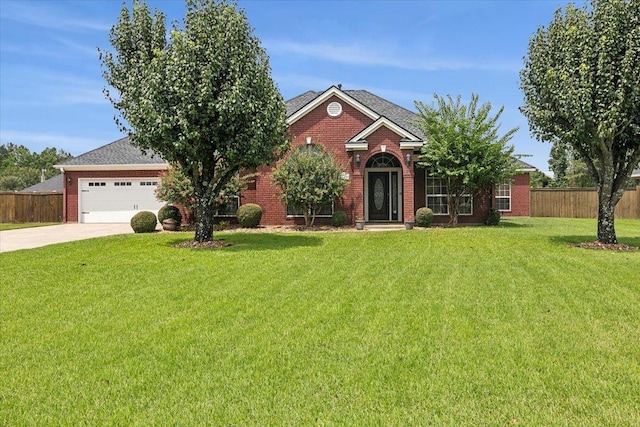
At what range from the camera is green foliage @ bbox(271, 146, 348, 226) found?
1670cm

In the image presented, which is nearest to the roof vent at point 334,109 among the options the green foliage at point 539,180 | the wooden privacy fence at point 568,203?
the wooden privacy fence at point 568,203

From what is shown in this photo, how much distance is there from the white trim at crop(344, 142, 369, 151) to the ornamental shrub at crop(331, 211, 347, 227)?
2.65 meters

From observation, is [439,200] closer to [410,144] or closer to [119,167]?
[410,144]

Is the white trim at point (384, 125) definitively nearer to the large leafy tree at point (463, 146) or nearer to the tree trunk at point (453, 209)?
the large leafy tree at point (463, 146)

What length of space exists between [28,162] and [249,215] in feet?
249

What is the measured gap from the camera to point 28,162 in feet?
253

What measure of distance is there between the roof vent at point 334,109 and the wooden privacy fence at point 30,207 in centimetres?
1705

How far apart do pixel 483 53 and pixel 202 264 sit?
12523 mm

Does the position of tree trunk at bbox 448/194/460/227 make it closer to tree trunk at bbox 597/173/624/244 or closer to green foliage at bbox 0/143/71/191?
tree trunk at bbox 597/173/624/244

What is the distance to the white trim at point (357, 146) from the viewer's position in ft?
59.2

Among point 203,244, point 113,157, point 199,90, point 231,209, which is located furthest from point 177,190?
point 113,157

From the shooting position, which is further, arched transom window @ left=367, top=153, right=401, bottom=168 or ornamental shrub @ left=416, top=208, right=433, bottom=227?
arched transom window @ left=367, top=153, right=401, bottom=168

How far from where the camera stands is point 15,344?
14.9 feet

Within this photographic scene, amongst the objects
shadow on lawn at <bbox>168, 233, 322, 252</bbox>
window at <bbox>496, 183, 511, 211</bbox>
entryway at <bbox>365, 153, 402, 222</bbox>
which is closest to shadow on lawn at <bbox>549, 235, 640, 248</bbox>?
shadow on lawn at <bbox>168, 233, 322, 252</bbox>
